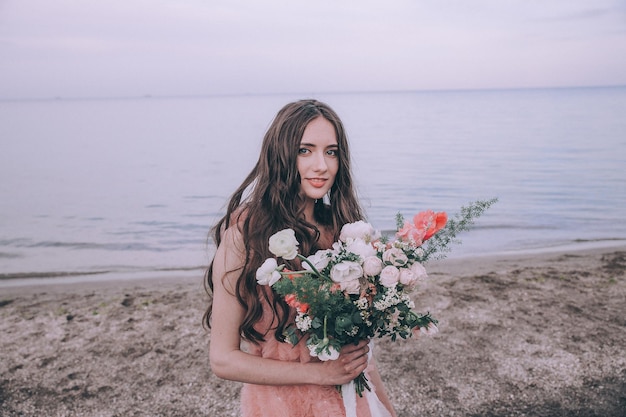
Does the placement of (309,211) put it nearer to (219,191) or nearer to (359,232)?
(359,232)

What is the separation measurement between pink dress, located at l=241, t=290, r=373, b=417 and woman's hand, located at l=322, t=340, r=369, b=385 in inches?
4.9

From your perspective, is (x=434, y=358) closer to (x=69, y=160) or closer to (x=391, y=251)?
(x=391, y=251)

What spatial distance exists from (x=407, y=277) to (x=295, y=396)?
729 mm

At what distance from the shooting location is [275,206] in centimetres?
236

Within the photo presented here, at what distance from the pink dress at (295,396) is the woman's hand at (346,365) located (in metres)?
0.12

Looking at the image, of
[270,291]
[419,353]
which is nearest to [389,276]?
[270,291]

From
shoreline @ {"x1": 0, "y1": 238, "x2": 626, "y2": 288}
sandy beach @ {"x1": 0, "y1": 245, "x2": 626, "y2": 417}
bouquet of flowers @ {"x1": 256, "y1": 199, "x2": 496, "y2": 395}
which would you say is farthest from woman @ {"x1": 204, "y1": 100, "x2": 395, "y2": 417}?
shoreline @ {"x1": 0, "y1": 238, "x2": 626, "y2": 288}

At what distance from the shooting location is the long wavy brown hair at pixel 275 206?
85.8 inches

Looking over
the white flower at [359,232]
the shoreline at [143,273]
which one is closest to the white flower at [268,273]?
the white flower at [359,232]

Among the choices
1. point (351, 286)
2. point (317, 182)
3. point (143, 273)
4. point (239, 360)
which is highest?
point (317, 182)

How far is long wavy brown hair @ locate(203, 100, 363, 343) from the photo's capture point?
2180mm

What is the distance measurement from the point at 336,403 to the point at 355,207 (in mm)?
948

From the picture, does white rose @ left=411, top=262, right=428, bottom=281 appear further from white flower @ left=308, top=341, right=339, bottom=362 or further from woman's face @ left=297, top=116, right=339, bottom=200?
woman's face @ left=297, top=116, right=339, bottom=200

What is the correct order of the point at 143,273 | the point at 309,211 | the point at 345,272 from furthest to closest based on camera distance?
the point at 143,273 → the point at 309,211 → the point at 345,272
